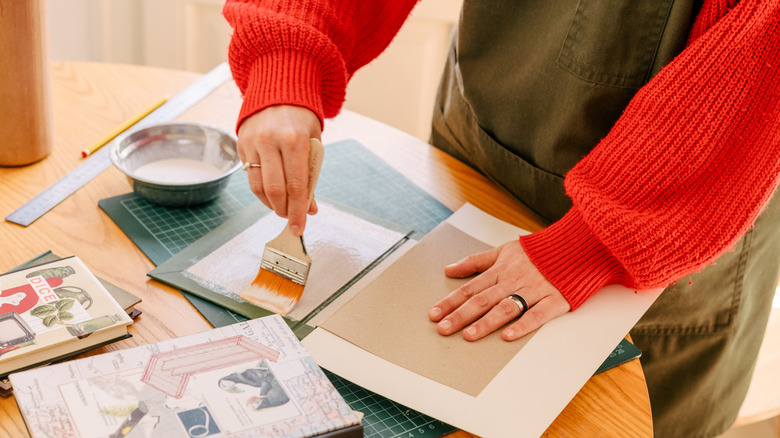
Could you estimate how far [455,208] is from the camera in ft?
3.62

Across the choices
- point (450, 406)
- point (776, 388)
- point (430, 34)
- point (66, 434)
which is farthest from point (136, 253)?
point (430, 34)

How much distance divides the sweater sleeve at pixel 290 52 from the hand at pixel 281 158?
26mm

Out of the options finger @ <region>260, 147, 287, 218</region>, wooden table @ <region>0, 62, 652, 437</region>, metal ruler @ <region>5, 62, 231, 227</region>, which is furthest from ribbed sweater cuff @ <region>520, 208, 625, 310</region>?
metal ruler @ <region>5, 62, 231, 227</region>

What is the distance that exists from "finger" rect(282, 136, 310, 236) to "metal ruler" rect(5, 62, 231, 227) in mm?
395

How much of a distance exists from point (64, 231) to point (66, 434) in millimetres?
441

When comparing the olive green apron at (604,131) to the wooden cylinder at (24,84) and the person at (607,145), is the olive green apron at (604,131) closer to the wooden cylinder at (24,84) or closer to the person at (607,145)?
the person at (607,145)

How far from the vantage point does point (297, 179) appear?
0.83 metres

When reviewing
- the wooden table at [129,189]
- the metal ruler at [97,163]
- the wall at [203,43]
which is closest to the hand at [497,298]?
the wooden table at [129,189]

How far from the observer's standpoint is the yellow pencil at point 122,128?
1127mm

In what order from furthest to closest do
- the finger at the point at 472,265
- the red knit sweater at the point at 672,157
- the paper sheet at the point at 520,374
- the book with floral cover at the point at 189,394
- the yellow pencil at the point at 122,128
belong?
the yellow pencil at the point at 122,128 < the finger at the point at 472,265 < the red knit sweater at the point at 672,157 < the paper sheet at the point at 520,374 < the book with floral cover at the point at 189,394

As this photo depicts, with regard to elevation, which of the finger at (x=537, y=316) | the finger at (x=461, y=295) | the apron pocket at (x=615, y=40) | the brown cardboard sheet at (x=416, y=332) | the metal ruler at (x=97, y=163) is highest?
the apron pocket at (x=615, y=40)

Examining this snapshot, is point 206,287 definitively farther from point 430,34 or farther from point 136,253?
point 430,34

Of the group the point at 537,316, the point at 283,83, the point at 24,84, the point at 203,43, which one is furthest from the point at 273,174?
the point at 203,43

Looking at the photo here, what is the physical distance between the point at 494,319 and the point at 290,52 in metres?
0.45
